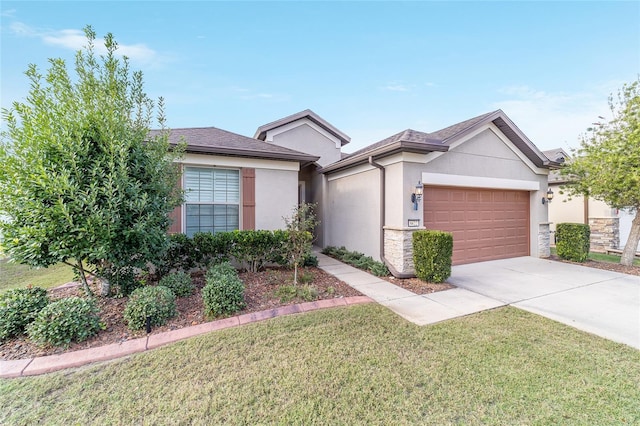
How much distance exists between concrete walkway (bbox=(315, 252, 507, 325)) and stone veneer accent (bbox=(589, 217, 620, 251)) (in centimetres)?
1146

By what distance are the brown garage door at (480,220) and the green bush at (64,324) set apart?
7.36 m

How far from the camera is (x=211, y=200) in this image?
7.10m

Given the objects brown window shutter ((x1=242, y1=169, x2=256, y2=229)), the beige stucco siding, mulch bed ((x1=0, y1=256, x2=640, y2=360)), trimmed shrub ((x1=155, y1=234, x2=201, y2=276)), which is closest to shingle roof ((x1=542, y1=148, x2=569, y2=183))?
the beige stucco siding

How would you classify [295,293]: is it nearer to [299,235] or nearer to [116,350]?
[299,235]

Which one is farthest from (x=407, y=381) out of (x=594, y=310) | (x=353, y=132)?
(x=353, y=132)

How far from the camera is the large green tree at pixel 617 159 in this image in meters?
7.22

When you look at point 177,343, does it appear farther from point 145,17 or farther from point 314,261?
point 145,17

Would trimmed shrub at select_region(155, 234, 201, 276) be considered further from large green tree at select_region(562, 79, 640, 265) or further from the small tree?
large green tree at select_region(562, 79, 640, 265)

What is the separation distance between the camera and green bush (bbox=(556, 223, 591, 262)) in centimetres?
833

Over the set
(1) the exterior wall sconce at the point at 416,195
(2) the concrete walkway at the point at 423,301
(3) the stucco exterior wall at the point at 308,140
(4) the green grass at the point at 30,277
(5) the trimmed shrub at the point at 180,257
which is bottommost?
(4) the green grass at the point at 30,277

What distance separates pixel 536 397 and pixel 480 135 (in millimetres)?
7589

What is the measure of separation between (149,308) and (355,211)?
6376mm

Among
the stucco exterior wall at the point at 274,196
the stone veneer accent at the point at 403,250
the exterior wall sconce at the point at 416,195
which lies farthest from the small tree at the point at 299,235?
the exterior wall sconce at the point at 416,195

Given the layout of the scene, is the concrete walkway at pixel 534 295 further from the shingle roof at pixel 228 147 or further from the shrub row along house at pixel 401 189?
the shingle roof at pixel 228 147
